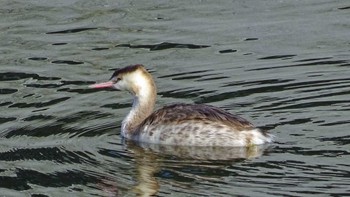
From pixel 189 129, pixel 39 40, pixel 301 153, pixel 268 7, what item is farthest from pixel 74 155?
pixel 268 7

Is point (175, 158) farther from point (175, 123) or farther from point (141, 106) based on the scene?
point (141, 106)

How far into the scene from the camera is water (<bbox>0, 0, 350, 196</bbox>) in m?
12.6

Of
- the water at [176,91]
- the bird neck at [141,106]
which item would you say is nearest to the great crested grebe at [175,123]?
the bird neck at [141,106]

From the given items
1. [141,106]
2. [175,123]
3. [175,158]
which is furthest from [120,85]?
[175,158]

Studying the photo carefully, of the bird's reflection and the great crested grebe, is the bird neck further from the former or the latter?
the bird's reflection

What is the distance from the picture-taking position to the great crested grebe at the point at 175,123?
1385cm

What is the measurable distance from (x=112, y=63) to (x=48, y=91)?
63.8 inches

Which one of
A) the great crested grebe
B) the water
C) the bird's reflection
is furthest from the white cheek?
the bird's reflection

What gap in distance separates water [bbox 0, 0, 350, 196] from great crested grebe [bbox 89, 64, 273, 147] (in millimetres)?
156

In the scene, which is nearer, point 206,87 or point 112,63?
point 206,87

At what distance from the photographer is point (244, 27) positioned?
18.7 m

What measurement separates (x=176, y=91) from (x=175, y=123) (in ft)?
5.52

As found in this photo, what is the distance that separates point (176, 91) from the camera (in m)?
15.9

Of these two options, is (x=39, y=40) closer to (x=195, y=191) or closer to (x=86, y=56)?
(x=86, y=56)
